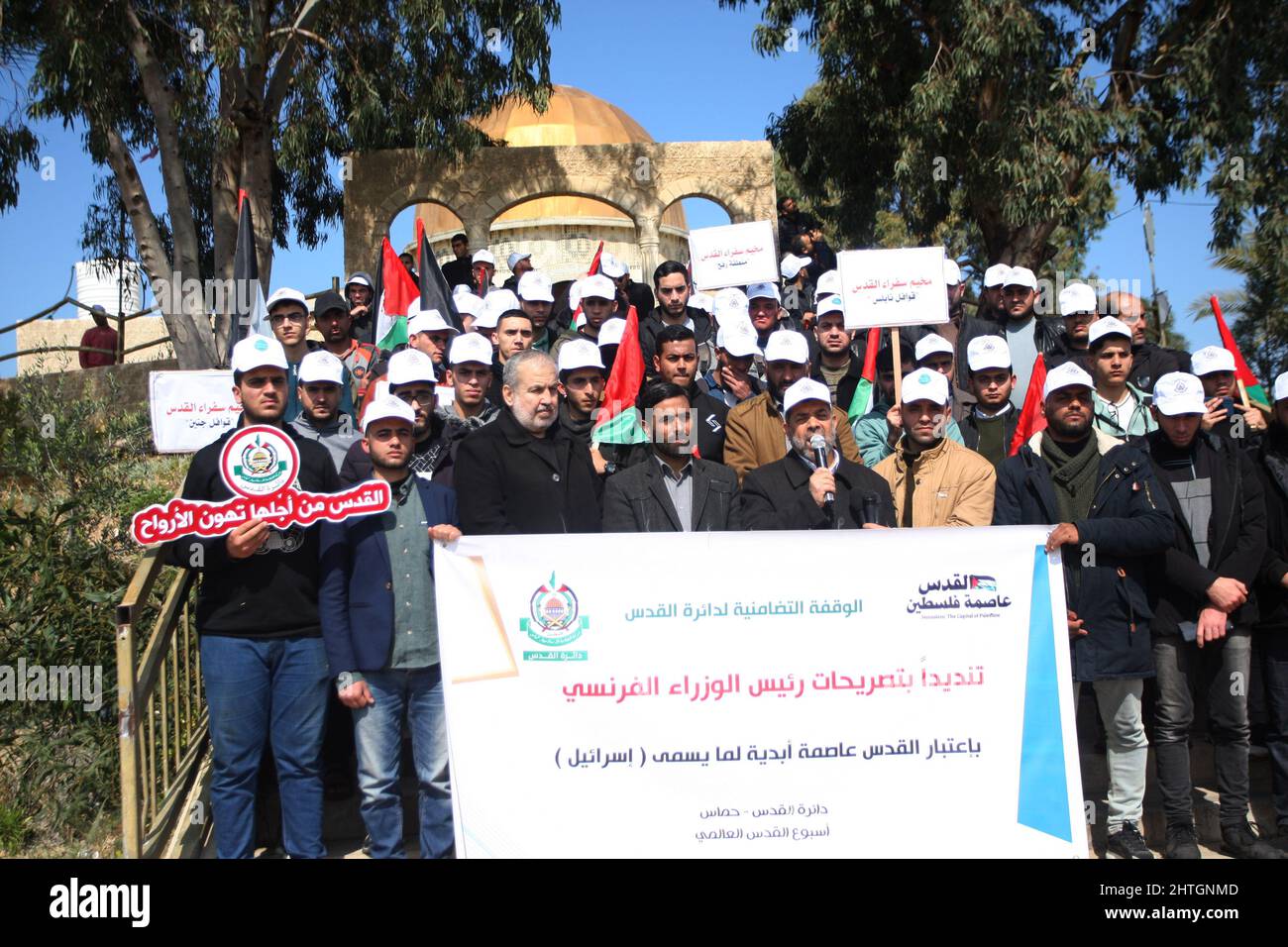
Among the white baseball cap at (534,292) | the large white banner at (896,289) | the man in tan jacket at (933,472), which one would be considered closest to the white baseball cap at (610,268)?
the white baseball cap at (534,292)

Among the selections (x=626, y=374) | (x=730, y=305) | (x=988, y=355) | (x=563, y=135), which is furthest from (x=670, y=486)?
(x=563, y=135)

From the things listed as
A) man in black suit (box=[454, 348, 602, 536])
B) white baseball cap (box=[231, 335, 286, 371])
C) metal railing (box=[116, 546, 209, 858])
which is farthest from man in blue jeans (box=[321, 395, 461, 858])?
metal railing (box=[116, 546, 209, 858])

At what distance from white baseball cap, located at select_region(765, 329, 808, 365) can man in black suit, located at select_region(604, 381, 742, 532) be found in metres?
1.21

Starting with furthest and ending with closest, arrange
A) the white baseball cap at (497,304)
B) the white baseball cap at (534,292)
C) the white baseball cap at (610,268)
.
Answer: the white baseball cap at (610,268) < the white baseball cap at (534,292) < the white baseball cap at (497,304)

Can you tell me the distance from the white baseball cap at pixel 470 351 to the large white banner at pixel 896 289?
2.31 meters

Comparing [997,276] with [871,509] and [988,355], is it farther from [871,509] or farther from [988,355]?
[871,509]

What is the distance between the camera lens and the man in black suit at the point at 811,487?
550 cm

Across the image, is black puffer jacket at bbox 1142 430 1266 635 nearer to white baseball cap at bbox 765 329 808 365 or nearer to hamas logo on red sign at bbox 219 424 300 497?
white baseball cap at bbox 765 329 808 365

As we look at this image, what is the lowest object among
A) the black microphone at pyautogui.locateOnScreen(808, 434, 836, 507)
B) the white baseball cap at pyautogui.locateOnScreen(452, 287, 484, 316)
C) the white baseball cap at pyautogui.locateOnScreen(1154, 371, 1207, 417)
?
the black microphone at pyautogui.locateOnScreen(808, 434, 836, 507)

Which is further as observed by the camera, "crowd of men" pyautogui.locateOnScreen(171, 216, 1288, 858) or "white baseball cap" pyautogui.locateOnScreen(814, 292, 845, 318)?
"white baseball cap" pyautogui.locateOnScreen(814, 292, 845, 318)

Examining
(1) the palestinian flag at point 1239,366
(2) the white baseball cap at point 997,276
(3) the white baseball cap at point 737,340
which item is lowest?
(1) the palestinian flag at point 1239,366

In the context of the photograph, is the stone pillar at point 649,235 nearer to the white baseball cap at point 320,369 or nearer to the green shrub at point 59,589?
the green shrub at point 59,589

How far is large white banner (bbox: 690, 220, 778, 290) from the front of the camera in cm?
991

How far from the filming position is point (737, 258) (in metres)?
9.95
